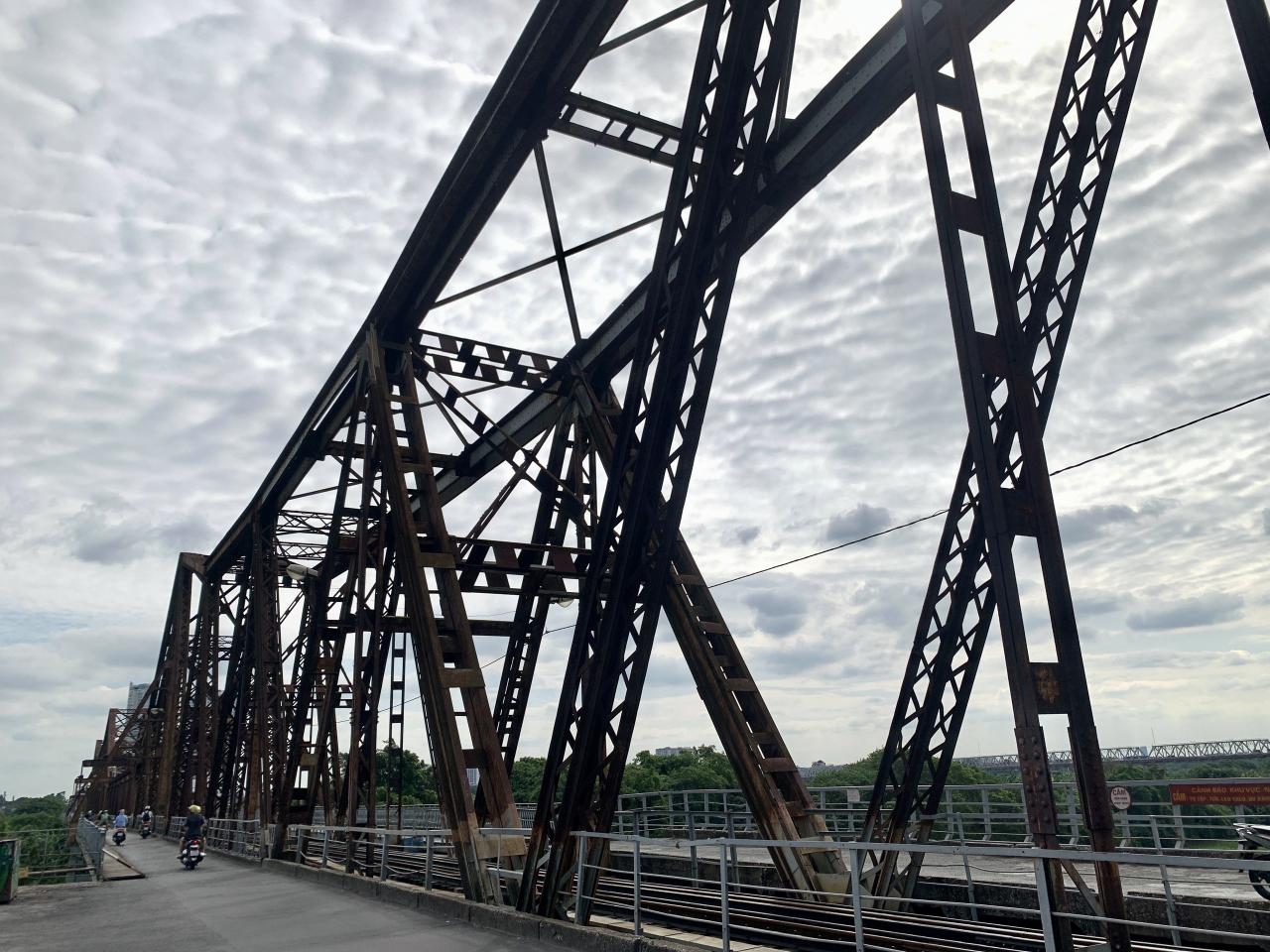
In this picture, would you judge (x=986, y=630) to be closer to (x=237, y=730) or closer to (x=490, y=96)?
(x=490, y=96)

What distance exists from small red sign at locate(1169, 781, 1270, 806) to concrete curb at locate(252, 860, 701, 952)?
33.6 feet

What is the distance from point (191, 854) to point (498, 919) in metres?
15.2

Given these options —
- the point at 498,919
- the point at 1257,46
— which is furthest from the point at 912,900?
the point at 1257,46

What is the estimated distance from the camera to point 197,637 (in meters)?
41.8

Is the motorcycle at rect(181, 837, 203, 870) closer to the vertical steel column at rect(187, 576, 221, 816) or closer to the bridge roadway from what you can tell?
the bridge roadway

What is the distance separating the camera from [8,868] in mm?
15852

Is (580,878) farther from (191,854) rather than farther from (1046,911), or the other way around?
(191,854)

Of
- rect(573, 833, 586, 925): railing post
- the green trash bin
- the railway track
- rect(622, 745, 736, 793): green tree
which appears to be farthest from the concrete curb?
rect(622, 745, 736, 793): green tree

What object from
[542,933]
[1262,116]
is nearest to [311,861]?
[542,933]

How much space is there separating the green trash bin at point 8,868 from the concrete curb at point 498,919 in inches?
232

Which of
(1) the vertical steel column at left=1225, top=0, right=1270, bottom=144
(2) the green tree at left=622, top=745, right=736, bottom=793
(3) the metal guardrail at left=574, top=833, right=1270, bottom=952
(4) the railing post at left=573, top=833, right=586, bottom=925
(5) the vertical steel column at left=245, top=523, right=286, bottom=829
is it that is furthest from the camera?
(2) the green tree at left=622, top=745, right=736, bottom=793

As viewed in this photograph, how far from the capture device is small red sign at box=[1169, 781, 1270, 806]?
1338 cm

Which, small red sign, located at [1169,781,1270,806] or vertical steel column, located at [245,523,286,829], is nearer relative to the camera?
small red sign, located at [1169,781,1270,806]

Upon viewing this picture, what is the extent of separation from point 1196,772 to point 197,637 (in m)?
Result: 76.6
